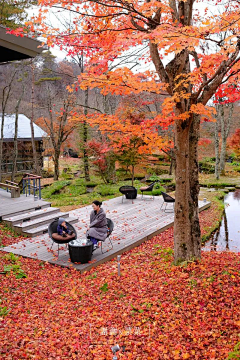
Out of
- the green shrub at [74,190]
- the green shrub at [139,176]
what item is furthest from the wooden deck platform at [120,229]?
the green shrub at [139,176]

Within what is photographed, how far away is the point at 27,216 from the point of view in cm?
1001

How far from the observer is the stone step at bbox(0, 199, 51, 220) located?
1012 cm

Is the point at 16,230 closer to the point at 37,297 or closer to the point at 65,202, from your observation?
the point at 37,297

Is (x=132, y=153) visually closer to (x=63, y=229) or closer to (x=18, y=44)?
(x=63, y=229)

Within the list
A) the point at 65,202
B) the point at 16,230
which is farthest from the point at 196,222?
the point at 65,202

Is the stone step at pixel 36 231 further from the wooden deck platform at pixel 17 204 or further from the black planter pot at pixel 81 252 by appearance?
the black planter pot at pixel 81 252

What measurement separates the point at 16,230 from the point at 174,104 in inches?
251

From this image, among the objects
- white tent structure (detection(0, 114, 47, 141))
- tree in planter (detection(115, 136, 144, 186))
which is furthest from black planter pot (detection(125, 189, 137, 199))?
white tent structure (detection(0, 114, 47, 141))

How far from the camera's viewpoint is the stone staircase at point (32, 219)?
30.8 ft

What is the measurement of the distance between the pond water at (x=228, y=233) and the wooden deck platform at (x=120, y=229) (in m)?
1.18

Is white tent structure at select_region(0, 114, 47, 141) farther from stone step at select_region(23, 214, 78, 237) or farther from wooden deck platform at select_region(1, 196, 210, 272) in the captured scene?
stone step at select_region(23, 214, 78, 237)

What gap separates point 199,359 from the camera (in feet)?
12.1

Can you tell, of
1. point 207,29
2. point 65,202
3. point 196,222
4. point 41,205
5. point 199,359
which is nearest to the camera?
point 199,359

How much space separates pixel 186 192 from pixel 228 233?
5.48m
